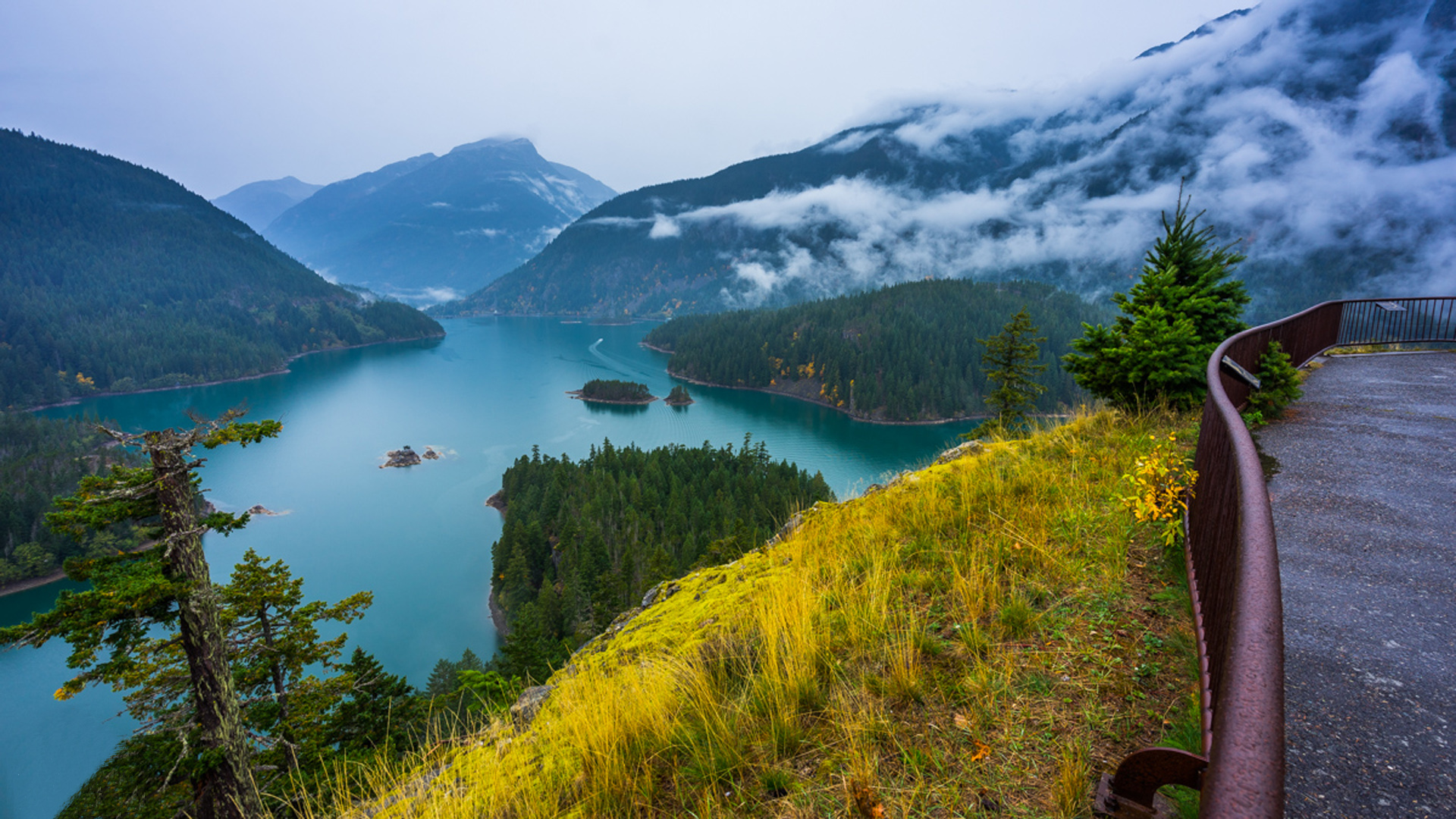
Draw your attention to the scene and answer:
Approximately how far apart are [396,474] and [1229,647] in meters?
102

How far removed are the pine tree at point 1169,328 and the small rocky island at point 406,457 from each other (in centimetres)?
10014

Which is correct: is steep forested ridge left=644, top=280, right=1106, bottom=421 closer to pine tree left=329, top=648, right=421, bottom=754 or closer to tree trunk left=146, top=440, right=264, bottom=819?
pine tree left=329, top=648, right=421, bottom=754

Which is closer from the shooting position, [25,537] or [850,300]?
[25,537]

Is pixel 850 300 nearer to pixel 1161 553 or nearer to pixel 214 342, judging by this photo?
pixel 1161 553

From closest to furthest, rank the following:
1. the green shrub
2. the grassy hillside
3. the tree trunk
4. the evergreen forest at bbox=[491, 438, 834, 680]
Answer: the grassy hillside < the green shrub < the tree trunk < the evergreen forest at bbox=[491, 438, 834, 680]

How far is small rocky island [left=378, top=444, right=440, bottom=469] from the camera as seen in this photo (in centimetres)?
9225

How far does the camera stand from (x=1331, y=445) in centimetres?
732

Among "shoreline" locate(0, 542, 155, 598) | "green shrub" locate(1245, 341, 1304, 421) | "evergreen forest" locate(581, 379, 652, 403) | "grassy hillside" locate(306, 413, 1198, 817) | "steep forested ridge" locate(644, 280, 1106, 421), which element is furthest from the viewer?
"evergreen forest" locate(581, 379, 652, 403)

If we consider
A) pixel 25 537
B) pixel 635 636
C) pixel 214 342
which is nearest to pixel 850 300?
pixel 25 537

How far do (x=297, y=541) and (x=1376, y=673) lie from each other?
276 feet

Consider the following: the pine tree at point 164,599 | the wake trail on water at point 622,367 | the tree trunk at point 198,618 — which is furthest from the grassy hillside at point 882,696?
the wake trail on water at point 622,367

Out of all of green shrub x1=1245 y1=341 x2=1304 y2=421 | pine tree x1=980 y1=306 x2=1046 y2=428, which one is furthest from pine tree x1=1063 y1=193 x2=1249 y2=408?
pine tree x1=980 y1=306 x2=1046 y2=428

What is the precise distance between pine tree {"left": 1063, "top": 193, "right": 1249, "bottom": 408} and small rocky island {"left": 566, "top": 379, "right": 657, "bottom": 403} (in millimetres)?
125679

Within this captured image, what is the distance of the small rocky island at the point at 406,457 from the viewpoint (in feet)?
303
